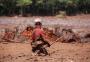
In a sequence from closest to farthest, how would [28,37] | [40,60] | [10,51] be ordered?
[40,60] < [10,51] < [28,37]

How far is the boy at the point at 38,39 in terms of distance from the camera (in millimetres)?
12647

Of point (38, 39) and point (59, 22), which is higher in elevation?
point (38, 39)

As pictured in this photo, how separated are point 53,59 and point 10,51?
3.07 m

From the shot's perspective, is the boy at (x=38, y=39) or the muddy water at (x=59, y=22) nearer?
the boy at (x=38, y=39)

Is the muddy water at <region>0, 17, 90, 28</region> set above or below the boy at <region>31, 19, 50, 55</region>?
below

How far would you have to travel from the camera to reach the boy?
1265cm

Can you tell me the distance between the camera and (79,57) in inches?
509

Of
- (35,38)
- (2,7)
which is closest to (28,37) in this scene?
(35,38)

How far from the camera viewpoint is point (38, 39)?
12.8 metres

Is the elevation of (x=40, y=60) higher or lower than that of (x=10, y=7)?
higher

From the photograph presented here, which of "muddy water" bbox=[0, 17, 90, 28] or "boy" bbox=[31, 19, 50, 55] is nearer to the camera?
"boy" bbox=[31, 19, 50, 55]

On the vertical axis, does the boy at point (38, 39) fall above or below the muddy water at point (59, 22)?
above

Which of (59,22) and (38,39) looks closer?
(38,39)

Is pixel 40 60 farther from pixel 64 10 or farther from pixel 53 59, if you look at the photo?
pixel 64 10
